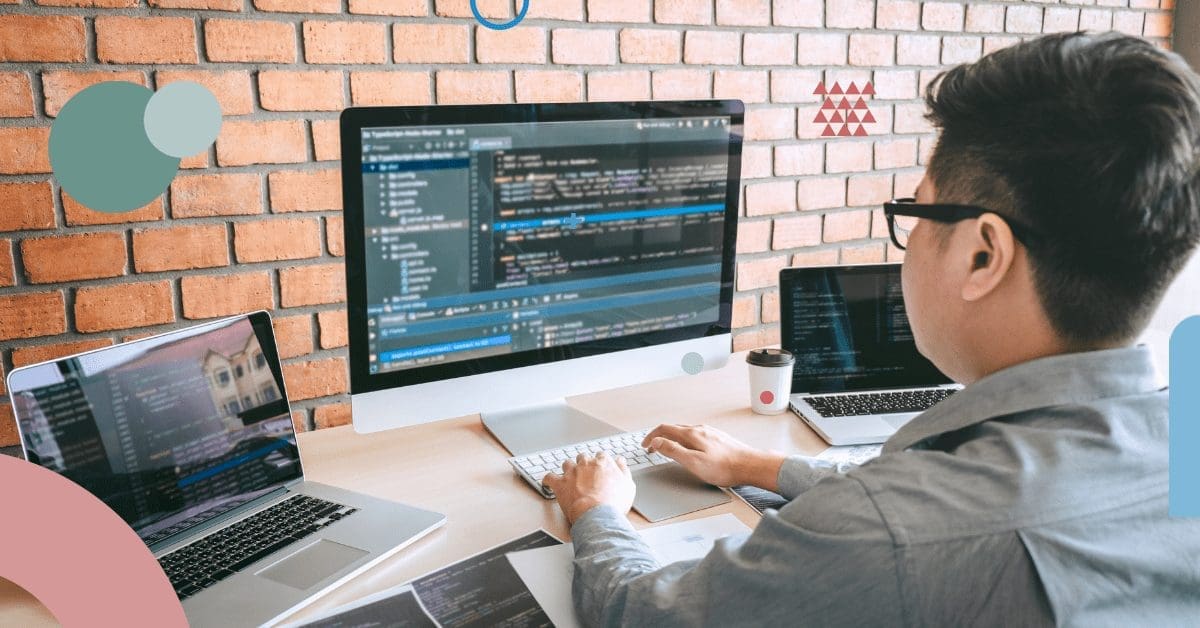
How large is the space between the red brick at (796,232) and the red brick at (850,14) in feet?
1.49

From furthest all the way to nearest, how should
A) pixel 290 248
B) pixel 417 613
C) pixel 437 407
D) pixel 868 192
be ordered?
pixel 868 192, pixel 290 248, pixel 437 407, pixel 417 613

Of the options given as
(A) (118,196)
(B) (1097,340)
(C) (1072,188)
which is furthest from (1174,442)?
(A) (118,196)

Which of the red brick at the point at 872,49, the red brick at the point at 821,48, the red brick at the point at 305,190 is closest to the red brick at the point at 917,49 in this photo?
the red brick at the point at 872,49

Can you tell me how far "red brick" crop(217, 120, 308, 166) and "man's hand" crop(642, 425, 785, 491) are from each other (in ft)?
2.68

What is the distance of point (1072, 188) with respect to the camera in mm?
803

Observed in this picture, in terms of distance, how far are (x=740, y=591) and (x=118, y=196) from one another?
1185 mm

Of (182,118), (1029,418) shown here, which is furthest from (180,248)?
(1029,418)

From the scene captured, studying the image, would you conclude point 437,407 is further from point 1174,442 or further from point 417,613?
point 1174,442

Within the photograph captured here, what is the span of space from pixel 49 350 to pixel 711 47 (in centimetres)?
139

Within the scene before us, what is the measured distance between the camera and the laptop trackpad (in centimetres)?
103

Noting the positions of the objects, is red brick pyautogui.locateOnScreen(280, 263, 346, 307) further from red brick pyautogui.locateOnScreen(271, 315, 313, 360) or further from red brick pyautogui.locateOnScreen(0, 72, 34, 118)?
red brick pyautogui.locateOnScreen(0, 72, 34, 118)

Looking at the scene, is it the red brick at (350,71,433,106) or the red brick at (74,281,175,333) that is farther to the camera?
the red brick at (350,71,433,106)

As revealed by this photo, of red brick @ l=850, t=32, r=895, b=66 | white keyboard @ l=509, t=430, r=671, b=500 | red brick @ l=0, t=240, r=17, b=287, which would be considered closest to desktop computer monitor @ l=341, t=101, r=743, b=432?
white keyboard @ l=509, t=430, r=671, b=500

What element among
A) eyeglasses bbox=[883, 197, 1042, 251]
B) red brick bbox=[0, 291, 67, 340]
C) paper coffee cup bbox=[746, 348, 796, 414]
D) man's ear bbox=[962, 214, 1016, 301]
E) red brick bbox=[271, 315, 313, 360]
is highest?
eyeglasses bbox=[883, 197, 1042, 251]
